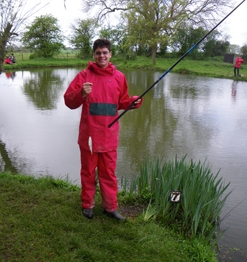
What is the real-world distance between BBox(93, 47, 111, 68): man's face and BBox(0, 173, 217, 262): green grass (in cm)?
137

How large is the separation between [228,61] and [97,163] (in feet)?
93.0

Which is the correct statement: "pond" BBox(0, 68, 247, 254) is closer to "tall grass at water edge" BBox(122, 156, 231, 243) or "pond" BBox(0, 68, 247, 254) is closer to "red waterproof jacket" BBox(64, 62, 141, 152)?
"tall grass at water edge" BBox(122, 156, 231, 243)

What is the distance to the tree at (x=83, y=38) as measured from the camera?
30.6 metres

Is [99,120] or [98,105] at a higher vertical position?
[98,105]

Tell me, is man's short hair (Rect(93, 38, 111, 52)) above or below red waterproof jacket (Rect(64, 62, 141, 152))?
above

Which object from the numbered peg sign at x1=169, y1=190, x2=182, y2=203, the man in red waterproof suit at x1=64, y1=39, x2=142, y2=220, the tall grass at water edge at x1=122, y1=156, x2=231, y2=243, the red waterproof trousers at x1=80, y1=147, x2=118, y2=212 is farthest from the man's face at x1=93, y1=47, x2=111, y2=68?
the numbered peg sign at x1=169, y1=190, x2=182, y2=203

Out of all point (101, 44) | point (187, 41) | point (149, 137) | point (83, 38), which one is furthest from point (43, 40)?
point (101, 44)

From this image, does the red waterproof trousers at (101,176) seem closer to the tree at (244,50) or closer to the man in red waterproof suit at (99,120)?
the man in red waterproof suit at (99,120)

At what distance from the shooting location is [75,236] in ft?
8.64

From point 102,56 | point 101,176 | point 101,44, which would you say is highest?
point 101,44

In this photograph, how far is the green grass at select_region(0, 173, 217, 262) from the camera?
8.02 feet

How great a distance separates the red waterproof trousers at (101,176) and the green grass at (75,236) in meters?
0.15

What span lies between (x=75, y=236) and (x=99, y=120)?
38.8 inches

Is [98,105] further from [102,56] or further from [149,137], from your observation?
[149,137]
